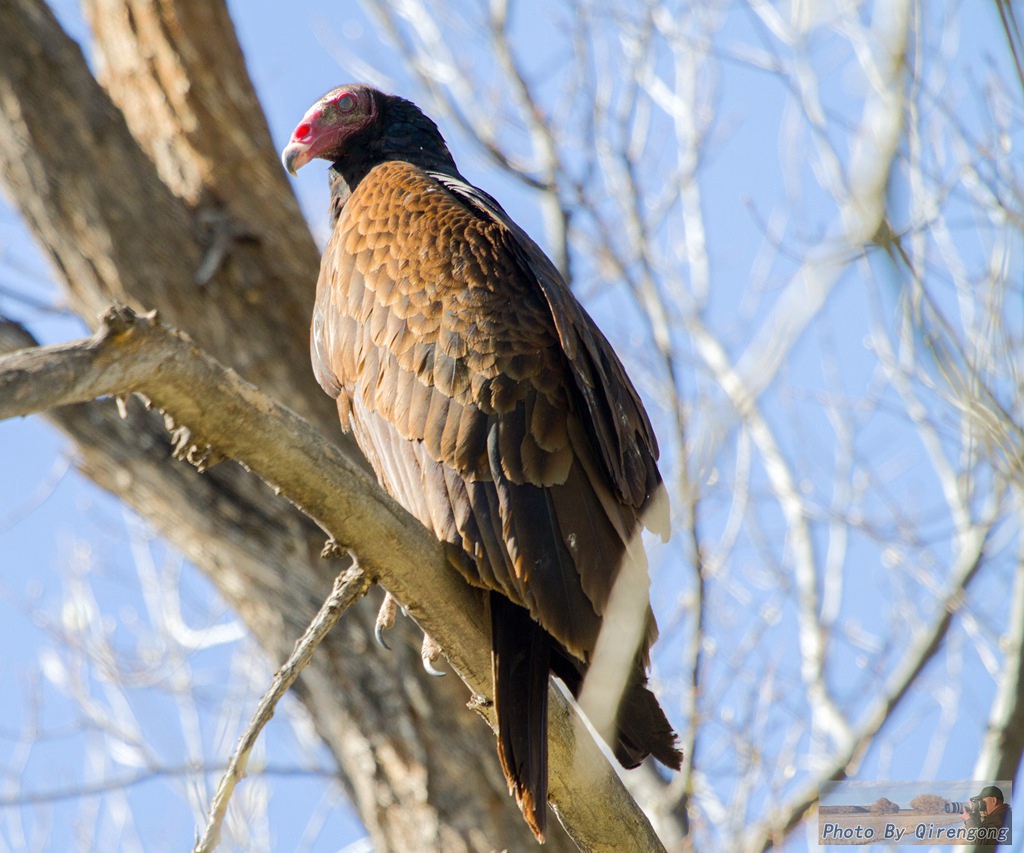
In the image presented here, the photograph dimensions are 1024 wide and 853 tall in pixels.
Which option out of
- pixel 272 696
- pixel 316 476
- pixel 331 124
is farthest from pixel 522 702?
pixel 331 124

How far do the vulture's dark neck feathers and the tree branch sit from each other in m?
1.91

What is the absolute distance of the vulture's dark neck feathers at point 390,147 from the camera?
161 inches

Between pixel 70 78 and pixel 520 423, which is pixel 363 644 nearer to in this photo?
pixel 520 423

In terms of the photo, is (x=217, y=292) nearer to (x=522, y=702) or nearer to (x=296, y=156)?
(x=296, y=156)

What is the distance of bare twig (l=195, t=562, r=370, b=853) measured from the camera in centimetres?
212

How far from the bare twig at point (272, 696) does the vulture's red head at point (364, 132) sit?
81.4 inches

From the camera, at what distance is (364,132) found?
13.6 ft

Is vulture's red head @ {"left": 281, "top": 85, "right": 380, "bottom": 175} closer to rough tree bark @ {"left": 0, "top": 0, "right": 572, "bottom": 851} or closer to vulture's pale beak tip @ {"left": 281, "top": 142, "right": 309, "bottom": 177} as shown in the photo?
vulture's pale beak tip @ {"left": 281, "top": 142, "right": 309, "bottom": 177}

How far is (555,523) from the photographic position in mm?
2695

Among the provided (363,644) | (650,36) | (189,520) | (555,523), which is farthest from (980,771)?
(650,36)

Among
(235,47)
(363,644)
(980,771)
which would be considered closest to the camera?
(980,771)

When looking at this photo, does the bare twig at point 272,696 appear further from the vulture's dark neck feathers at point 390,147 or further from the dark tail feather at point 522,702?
the vulture's dark neck feathers at point 390,147

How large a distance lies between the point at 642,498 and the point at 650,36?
4084 mm

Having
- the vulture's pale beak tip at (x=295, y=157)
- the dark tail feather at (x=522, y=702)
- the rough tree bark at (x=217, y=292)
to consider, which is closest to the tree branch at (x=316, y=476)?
the dark tail feather at (x=522, y=702)
